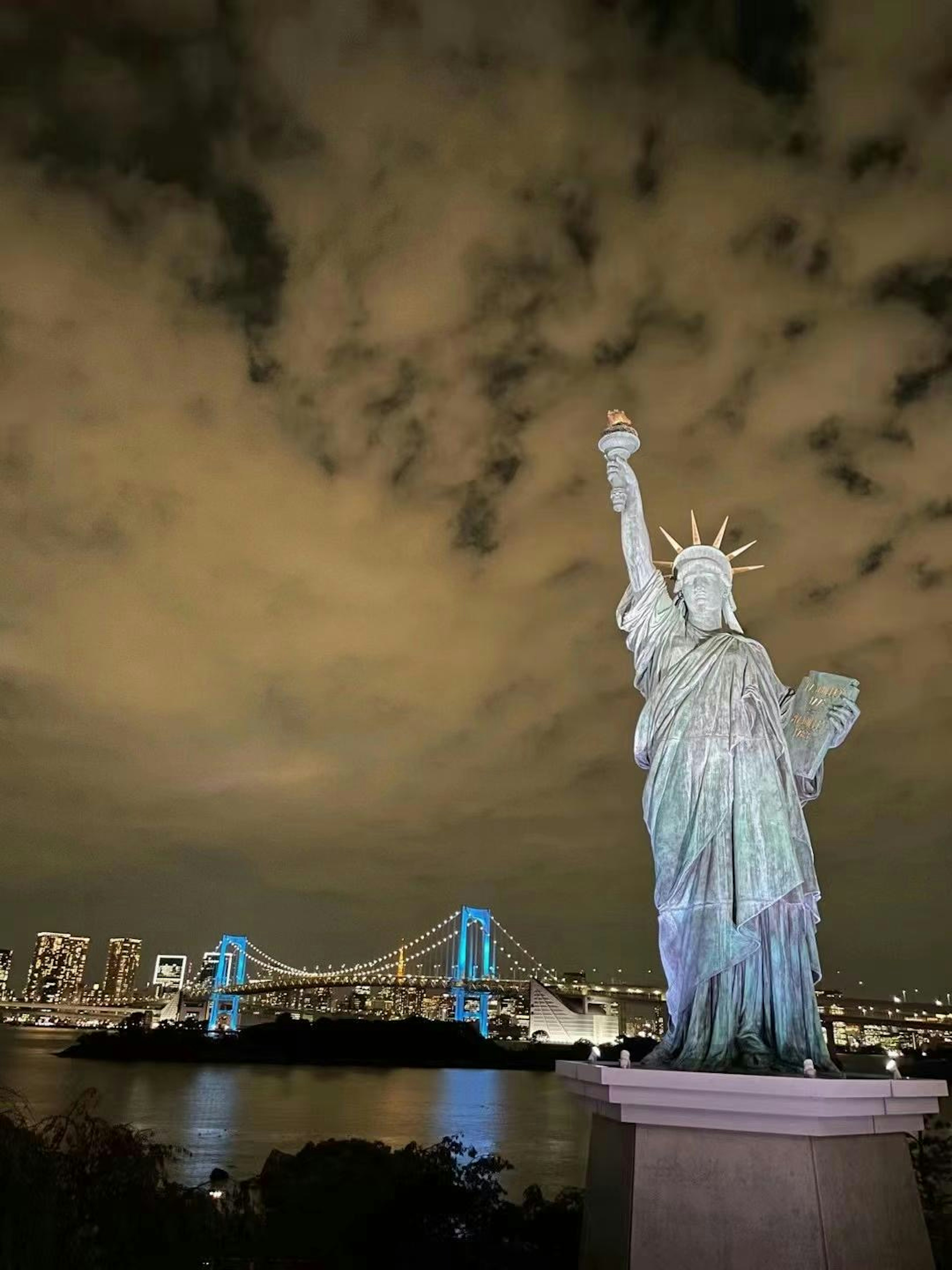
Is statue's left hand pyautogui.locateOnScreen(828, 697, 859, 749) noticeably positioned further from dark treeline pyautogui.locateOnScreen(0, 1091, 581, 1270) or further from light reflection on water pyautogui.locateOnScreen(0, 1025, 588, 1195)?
light reflection on water pyautogui.locateOnScreen(0, 1025, 588, 1195)

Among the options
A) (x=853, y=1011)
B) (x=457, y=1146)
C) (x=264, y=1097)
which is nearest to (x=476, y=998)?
(x=853, y=1011)

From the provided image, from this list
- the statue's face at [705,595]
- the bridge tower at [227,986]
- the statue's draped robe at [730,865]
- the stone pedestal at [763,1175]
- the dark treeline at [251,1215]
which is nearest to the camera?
the stone pedestal at [763,1175]

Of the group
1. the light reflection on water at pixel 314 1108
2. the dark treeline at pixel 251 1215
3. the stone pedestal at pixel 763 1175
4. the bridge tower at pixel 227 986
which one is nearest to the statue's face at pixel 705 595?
the stone pedestal at pixel 763 1175

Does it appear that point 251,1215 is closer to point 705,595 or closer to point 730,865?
point 730,865

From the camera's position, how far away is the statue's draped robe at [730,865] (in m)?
4.26

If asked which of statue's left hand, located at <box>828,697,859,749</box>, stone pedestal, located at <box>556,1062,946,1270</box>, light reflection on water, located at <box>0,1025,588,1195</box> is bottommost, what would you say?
light reflection on water, located at <box>0,1025,588,1195</box>

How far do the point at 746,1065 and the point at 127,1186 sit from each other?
4114mm

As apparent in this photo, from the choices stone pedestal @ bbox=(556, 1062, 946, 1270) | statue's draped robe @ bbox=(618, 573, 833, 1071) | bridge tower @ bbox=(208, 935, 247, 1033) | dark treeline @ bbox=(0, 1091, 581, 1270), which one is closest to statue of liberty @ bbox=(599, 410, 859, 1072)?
statue's draped robe @ bbox=(618, 573, 833, 1071)

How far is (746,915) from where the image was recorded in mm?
4281

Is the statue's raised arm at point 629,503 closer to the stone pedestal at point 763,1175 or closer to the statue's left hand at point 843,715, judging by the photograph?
the statue's left hand at point 843,715

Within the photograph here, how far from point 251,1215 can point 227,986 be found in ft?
174

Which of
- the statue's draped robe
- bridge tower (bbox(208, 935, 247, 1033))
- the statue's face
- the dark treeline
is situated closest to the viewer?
the statue's draped robe

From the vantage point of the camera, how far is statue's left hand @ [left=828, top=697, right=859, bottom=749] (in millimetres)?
4977

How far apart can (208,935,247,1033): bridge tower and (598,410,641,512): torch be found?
163 feet
